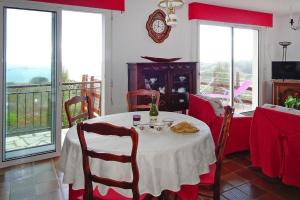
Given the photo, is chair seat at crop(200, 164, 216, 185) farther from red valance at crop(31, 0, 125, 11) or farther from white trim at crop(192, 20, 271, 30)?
white trim at crop(192, 20, 271, 30)

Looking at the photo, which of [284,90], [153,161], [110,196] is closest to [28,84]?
[110,196]

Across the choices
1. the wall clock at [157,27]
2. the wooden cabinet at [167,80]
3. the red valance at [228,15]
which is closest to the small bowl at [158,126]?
the wooden cabinet at [167,80]

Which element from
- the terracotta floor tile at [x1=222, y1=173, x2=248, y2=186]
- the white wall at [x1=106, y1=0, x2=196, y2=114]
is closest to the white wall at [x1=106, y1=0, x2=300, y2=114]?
the white wall at [x1=106, y1=0, x2=196, y2=114]

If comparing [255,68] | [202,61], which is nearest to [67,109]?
[202,61]

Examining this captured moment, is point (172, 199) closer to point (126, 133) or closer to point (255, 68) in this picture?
point (126, 133)

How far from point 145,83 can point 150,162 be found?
2.58m

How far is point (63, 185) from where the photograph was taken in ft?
9.12

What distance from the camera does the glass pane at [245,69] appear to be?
5973mm

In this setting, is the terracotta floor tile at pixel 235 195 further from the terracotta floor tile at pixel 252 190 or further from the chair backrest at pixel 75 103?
the chair backrest at pixel 75 103

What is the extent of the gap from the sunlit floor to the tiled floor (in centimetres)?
38

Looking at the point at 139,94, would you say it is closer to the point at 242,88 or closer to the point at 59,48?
the point at 59,48

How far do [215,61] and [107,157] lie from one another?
4.66 meters

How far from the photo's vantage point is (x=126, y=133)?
139 centimetres

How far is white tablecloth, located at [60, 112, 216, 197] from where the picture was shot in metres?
1.58
